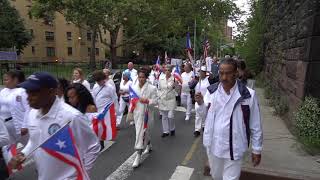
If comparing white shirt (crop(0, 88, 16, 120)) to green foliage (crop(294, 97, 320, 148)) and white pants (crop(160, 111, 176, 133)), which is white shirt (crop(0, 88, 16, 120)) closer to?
white pants (crop(160, 111, 176, 133))

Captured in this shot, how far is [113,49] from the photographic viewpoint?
3856 centimetres

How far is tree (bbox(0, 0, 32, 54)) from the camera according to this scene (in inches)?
1706

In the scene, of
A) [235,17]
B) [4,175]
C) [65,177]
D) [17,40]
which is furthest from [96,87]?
[17,40]

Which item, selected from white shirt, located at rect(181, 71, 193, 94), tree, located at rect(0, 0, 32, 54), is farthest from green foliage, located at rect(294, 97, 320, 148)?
tree, located at rect(0, 0, 32, 54)

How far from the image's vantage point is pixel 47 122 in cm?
317

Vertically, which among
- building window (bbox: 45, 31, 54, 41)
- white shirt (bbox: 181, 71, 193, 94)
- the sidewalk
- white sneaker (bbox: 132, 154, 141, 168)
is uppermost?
building window (bbox: 45, 31, 54, 41)

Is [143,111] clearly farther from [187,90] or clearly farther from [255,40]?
[255,40]

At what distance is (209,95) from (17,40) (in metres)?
44.8

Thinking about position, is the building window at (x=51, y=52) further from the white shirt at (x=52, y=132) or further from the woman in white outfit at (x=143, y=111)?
the white shirt at (x=52, y=132)

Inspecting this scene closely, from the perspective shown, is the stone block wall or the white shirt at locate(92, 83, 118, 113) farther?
the white shirt at locate(92, 83, 118, 113)

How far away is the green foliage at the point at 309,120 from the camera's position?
802 centimetres

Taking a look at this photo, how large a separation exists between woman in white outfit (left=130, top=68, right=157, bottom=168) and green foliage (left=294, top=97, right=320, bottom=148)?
294 cm

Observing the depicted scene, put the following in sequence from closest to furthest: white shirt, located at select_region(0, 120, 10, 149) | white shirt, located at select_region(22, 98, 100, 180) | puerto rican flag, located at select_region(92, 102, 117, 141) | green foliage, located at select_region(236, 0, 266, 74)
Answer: white shirt, located at select_region(22, 98, 100, 180) → white shirt, located at select_region(0, 120, 10, 149) → puerto rican flag, located at select_region(92, 102, 117, 141) → green foliage, located at select_region(236, 0, 266, 74)

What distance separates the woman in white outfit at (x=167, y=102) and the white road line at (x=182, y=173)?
287 centimetres
